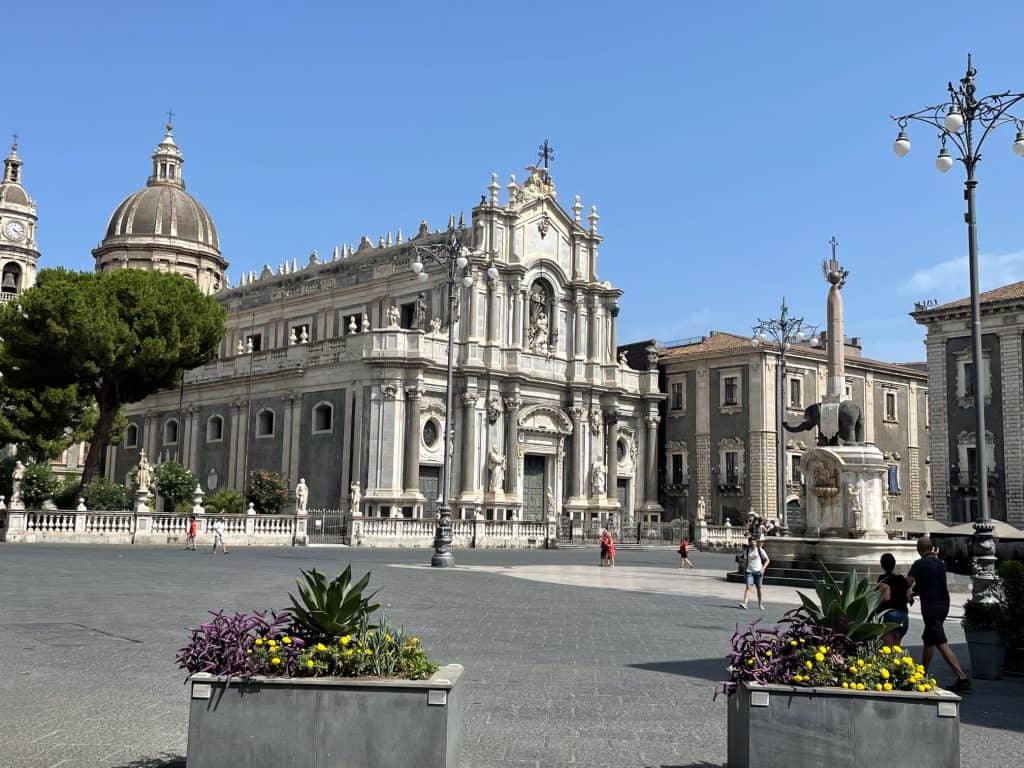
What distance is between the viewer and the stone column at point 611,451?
181ft

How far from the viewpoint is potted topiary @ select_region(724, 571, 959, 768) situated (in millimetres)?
5543

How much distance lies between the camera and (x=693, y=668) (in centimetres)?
1091

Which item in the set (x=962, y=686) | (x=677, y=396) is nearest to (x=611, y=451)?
Result: (x=677, y=396)

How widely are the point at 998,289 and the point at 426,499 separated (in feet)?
92.7

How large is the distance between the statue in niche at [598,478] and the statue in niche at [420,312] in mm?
11883

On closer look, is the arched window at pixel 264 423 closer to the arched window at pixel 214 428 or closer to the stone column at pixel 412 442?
the arched window at pixel 214 428

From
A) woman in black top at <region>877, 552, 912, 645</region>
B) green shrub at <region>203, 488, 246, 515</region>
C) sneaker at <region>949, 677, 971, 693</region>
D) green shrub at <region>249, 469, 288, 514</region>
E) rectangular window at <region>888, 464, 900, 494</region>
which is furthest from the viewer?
rectangular window at <region>888, 464, 900, 494</region>

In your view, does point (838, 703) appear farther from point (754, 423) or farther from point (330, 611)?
point (754, 423)

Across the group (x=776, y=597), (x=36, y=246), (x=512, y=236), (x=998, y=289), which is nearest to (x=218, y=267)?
(x=36, y=246)

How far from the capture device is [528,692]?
364 inches

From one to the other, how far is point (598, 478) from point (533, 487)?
3723 mm

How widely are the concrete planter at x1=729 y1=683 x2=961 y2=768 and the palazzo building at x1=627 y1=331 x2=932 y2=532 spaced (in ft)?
163

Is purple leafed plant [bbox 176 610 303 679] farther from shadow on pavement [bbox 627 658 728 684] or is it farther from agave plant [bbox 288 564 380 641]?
shadow on pavement [bbox 627 658 728 684]

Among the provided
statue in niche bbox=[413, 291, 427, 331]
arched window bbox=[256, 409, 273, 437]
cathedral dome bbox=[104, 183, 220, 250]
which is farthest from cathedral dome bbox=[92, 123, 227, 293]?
statue in niche bbox=[413, 291, 427, 331]
